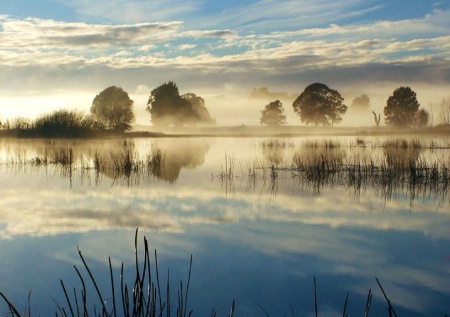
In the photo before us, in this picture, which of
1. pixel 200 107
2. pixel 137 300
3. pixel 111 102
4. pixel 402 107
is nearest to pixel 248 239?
pixel 137 300

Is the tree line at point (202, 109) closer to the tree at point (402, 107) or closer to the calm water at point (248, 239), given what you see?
the tree at point (402, 107)

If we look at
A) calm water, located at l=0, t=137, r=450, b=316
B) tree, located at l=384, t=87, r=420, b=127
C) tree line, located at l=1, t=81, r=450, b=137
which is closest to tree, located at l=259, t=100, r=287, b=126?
tree line, located at l=1, t=81, r=450, b=137

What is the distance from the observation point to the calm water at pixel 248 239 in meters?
6.17

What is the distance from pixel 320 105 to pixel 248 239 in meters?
69.1

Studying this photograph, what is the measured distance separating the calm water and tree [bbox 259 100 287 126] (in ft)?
216

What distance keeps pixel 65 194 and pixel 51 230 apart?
464 centimetres

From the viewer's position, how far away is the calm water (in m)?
6.17

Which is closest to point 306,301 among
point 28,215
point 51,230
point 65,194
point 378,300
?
point 378,300

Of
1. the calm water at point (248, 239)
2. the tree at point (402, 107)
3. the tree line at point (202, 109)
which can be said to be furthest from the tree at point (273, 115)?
the calm water at point (248, 239)

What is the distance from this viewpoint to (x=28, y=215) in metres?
11.2

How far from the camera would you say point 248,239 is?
350 inches

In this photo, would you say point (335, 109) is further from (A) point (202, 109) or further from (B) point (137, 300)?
(B) point (137, 300)

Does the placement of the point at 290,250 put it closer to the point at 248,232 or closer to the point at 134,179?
the point at 248,232

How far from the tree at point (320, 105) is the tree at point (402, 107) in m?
→ 6.05
